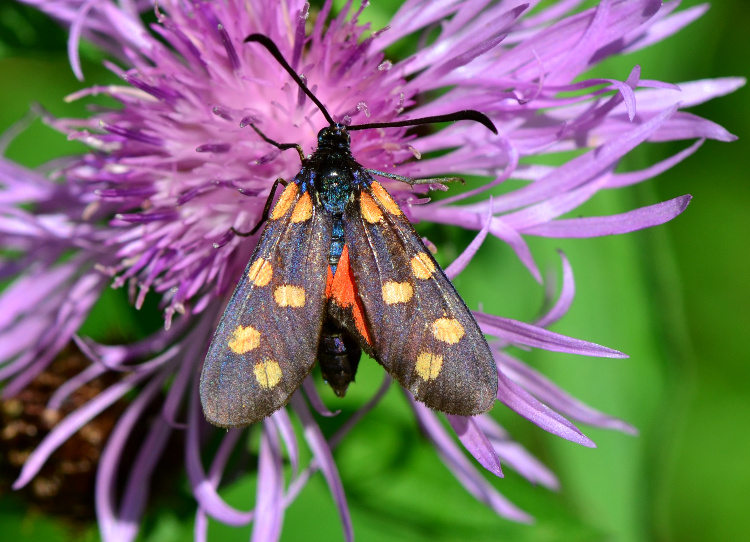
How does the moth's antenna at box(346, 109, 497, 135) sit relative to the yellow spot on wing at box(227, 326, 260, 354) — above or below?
above

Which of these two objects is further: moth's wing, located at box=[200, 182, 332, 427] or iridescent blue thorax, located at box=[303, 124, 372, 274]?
iridescent blue thorax, located at box=[303, 124, 372, 274]

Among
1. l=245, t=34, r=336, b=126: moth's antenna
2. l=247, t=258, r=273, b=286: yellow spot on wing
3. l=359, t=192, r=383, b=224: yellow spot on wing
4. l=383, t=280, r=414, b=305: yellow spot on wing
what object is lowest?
l=383, t=280, r=414, b=305: yellow spot on wing

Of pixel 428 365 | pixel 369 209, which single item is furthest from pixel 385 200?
pixel 428 365

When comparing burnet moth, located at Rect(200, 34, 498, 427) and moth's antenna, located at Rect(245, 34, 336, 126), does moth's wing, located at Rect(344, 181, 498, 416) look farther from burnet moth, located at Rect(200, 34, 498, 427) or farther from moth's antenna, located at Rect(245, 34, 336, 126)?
moth's antenna, located at Rect(245, 34, 336, 126)

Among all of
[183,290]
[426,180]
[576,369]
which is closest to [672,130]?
[426,180]

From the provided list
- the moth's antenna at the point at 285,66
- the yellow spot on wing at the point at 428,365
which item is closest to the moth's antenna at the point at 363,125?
the moth's antenna at the point at 285,66

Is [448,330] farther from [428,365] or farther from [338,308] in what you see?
[338,308]

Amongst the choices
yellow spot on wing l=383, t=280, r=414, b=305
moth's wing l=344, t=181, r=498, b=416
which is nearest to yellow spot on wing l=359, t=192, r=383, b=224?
moth's wing l=344, t=181, r=498, b=416
